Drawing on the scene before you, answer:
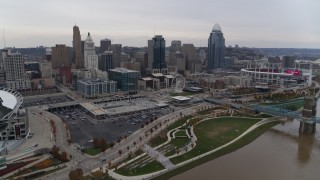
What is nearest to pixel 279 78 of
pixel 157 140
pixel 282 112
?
pixel 282 112

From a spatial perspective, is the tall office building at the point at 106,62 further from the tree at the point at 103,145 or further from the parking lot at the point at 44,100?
the tree at the point at 103,145

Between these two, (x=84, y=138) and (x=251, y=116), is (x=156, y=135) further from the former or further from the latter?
(x=251, y=116)

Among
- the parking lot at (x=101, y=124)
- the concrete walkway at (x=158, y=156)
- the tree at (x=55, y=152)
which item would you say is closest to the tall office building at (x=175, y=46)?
the parking lot at (x=101, y=124)

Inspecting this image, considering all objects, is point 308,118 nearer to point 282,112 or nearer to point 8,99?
point 282,112

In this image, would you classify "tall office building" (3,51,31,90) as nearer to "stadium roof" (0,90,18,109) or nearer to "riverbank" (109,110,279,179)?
"stadium roof" (0,90,18,109)

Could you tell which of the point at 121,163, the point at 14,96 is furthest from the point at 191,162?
the point at 14,96

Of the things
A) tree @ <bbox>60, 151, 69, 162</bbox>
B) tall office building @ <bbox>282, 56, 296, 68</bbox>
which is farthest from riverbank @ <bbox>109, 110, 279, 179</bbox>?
tall office building @ <bbox>282, 56, 296, 68</bbox>
